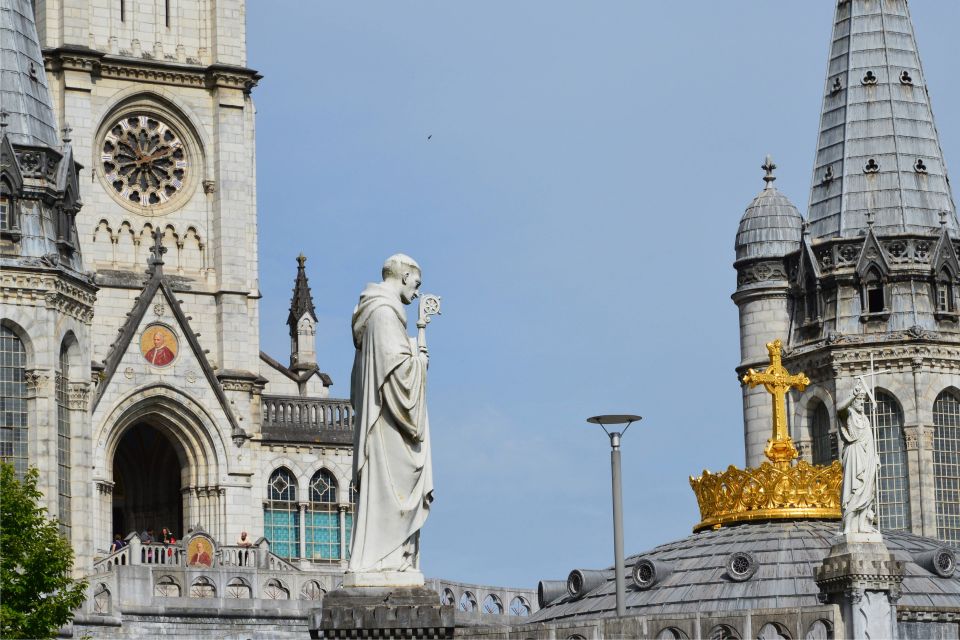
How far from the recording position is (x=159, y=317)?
8769cm

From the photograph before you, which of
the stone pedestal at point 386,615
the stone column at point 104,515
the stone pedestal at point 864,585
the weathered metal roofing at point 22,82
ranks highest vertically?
the weathered metal roofing at point 22,82

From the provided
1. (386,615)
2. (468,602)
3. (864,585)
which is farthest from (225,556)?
(386,615)

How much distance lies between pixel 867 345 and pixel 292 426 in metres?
19.3

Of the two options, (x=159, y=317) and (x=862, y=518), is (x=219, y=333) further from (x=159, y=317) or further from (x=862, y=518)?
(x=862, y=518)

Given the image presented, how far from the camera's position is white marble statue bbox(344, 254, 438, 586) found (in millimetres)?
25297

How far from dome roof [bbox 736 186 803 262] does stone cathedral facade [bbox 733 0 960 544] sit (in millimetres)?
44

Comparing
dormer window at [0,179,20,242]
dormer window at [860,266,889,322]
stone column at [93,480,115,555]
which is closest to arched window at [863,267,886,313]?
dormer window at [860,266,889,322]

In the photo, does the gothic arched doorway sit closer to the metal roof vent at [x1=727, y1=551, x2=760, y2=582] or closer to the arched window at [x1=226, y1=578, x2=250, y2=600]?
the arched window at [x1=226, y1=578, x2=250, y2=600]

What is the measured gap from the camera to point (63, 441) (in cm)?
7612

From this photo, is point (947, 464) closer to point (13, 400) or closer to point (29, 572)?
point (13, 400)

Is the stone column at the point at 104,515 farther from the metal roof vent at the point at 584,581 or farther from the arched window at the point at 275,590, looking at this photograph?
the metal roof vent at the point at 584,581

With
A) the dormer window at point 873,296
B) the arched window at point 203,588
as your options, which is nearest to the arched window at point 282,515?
the dormer window at point 873,296

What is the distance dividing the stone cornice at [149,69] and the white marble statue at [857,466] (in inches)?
2380

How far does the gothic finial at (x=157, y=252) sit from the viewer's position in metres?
87.4
